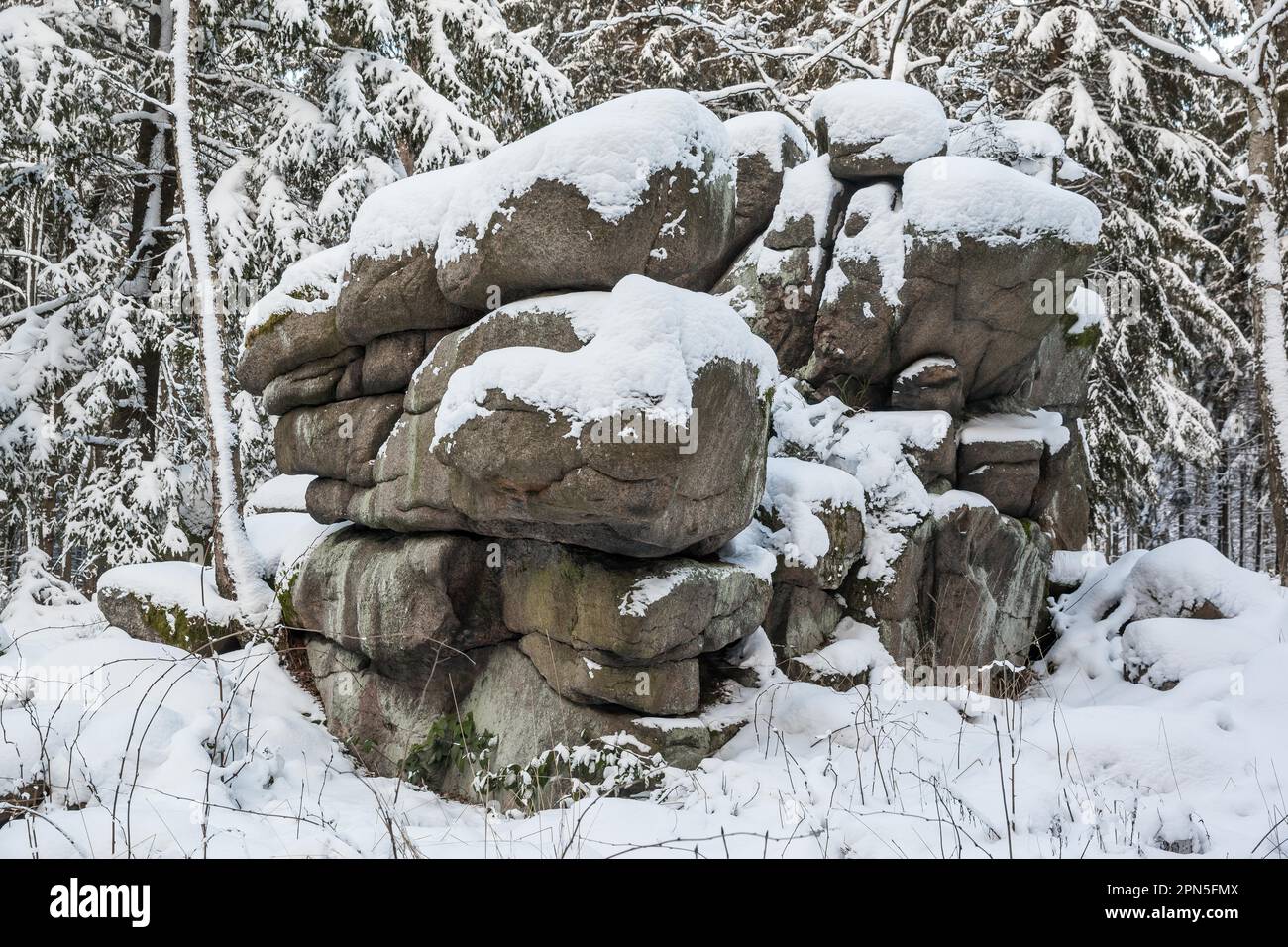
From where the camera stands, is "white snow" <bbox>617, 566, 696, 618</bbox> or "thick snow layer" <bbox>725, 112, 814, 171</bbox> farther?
"thick snow layer" <bbox>725, 112, 814, 171</bbox>

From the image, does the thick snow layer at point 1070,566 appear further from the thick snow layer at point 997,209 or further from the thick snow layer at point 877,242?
the thick snow layer at point 877,242

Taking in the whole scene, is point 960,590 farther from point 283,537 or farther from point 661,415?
point 283,537

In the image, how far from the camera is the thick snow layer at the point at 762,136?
8898mm

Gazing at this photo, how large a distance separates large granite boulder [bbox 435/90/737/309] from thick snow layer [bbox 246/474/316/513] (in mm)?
4976

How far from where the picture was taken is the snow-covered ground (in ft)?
11.2

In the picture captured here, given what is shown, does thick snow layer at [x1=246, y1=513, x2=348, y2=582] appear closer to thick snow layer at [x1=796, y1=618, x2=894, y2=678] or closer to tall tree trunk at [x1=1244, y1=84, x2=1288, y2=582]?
thick snow layer at [x1=796, y1=618, x2=894, y2=678]

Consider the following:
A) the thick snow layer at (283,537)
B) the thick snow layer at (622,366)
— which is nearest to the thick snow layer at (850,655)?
the thick snow layer at (622,366)

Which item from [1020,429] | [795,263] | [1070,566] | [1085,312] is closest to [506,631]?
[795,263]

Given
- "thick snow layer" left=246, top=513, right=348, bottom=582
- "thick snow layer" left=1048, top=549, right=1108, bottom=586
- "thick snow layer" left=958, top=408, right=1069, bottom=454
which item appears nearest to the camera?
"thick snow layer" left=246, top=513, right=348, bottom=582

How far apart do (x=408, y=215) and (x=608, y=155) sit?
185 cm

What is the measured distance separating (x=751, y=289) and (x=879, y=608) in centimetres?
368

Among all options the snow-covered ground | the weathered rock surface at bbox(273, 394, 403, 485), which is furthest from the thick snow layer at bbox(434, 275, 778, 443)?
the snow-covered ground

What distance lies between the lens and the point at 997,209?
25.8 feet
